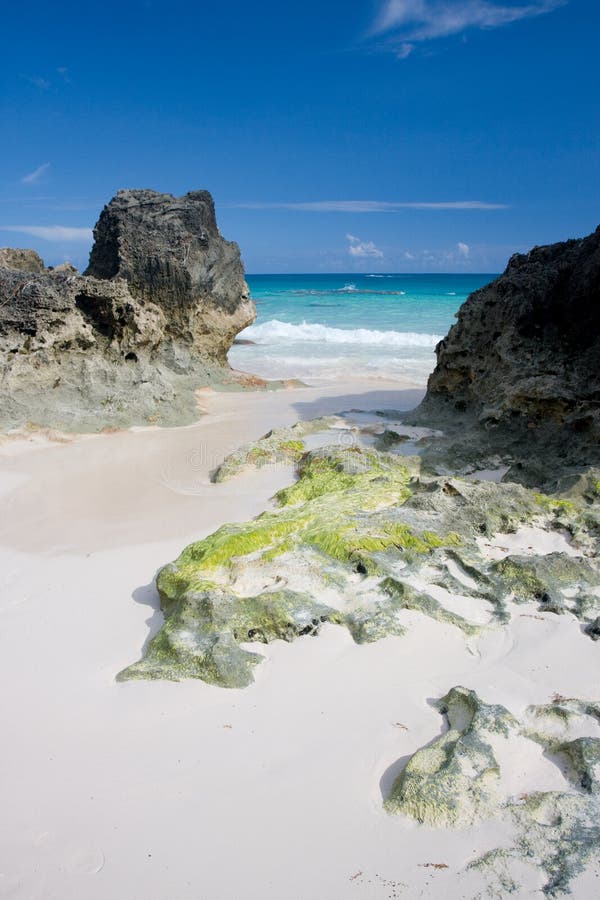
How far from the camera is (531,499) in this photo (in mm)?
4613

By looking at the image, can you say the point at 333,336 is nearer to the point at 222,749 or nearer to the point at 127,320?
the point at 127,320

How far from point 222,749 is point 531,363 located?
586 cm

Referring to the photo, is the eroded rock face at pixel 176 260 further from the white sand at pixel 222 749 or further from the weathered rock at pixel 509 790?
the weathered rock at pixel 509 790

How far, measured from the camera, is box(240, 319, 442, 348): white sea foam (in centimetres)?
2378

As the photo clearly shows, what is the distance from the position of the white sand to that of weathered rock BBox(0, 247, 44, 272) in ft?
30.1

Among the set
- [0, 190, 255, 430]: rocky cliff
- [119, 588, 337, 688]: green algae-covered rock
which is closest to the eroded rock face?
[0, 190, 255, 430]: rocky cliff

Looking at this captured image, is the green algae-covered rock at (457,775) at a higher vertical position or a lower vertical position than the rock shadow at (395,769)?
higher

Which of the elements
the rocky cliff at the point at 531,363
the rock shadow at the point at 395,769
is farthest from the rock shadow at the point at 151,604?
the rocky cliff at the point at 531,363

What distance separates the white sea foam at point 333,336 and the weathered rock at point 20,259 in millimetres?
11437

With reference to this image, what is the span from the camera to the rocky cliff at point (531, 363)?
6373 mm

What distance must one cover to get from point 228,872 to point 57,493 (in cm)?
468

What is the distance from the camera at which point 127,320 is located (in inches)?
377

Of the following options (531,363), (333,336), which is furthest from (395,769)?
(333,336)

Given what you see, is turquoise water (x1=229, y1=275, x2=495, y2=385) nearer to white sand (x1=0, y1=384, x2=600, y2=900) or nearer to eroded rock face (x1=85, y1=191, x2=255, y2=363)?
eroded rock face (x1=85, y1=191, x2=255, y2=363)
